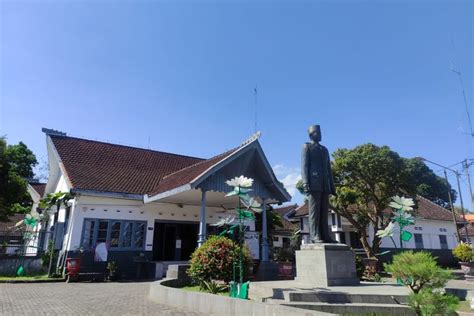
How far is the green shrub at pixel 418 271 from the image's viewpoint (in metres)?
4.74

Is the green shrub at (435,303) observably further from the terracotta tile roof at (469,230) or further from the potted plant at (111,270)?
the terracotta tile roof at (469,230)

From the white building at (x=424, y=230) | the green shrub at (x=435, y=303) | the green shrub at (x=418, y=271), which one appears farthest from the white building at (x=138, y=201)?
the white building at (x=424, y=230)

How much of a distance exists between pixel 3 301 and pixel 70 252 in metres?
6.16

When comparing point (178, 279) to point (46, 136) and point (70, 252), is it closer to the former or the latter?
point (70, 252)

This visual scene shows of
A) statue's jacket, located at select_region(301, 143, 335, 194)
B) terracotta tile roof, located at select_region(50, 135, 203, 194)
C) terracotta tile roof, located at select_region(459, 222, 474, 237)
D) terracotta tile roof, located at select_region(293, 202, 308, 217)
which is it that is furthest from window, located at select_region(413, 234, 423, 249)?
statue's jacket, located at select_region(301, 143, 335, 194)

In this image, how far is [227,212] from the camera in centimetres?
1961

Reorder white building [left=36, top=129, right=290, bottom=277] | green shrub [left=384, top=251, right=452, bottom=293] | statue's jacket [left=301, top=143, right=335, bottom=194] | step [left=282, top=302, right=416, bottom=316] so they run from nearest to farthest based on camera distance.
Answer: green shrub [left=384, top=251, right=452, bottom=293] → step [left=282, top=302, right=416, bottom=316] → statue's jacket [left=301, top=143, right=335, bottom=194] → white building [left=36, top=129, right=290, bottom=277]

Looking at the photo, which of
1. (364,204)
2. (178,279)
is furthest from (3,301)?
(364,204)

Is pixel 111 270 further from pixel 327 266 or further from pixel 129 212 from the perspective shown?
pixel 327 266

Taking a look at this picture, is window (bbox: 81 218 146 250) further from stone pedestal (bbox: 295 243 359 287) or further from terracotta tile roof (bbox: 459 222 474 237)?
terracotta tile roof (bbox: 459 222 474 237)

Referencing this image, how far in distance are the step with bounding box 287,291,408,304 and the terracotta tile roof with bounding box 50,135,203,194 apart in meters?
11.6

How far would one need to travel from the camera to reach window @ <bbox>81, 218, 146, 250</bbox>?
15.5m

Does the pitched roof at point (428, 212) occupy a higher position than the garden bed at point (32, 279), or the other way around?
the pitched roof at point (428, 212)

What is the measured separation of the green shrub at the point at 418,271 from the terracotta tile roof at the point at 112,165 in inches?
539
